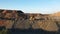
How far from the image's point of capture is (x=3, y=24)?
26047 millimetres

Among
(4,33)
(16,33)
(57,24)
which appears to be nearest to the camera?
(4,33)

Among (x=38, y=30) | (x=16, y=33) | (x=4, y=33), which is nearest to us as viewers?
(x=4, y=33)

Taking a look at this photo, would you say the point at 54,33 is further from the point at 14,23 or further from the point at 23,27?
the point at 14,23

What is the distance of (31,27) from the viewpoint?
2403cm

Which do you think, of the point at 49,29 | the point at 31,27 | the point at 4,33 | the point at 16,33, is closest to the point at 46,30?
the point at 49,29

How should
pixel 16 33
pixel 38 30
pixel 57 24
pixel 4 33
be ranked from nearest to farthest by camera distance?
pixel 4 33 → pixel 16 33 → pixel 38 30 → pixel 57 24

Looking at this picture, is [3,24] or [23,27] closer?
[23,27]

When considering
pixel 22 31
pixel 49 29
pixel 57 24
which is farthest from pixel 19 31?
pixel 57 24

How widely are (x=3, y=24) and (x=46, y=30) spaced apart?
6138 millimetres

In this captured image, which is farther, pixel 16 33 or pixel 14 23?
pixel 14 23

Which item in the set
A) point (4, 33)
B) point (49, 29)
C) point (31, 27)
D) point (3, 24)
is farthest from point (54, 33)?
point (3, 24)

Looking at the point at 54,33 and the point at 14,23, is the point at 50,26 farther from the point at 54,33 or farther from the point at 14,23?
the point at 14,23

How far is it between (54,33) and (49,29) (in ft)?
5.10

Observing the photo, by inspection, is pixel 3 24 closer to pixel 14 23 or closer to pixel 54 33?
pixel 14 23
